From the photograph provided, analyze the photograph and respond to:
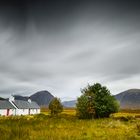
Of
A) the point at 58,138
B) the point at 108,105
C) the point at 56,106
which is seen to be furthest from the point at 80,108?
the point at 58,138

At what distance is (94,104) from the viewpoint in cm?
5950

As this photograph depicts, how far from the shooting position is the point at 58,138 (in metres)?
15.2

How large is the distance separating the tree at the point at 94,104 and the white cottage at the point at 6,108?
35918 millimetres

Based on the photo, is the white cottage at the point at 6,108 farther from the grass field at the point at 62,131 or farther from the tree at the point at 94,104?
the grass field at the point at 62,131

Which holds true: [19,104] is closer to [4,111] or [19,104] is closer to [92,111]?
[4,111]

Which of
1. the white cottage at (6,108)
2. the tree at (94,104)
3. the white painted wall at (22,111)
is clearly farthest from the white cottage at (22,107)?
the tree at (94,104)

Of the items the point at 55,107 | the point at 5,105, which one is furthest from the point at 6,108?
the point at 55,107

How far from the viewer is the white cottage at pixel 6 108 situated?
8694cm

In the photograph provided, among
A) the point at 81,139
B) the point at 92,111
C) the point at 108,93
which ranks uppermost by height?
the point at 108,93

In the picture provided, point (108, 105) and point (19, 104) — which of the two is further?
point (19, 104)

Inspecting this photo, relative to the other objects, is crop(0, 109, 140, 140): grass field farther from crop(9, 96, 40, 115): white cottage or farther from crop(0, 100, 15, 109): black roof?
crop(9, 96, 40, 115): white cottage

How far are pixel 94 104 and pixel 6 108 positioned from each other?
41800 millimetres

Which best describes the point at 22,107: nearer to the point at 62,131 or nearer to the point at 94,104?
the point at 94,104

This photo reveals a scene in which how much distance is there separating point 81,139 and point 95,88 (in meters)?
45.8
